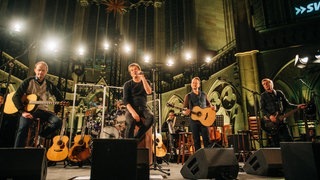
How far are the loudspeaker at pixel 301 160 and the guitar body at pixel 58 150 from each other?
205 inches

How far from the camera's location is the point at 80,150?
596 centimetres

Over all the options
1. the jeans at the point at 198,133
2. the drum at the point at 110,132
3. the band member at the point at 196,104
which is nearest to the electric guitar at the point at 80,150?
the drum at the point at 110,132

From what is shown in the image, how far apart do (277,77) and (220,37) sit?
5.78 m

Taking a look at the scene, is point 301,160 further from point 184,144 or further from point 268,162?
point 184,144

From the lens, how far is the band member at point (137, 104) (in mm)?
3521

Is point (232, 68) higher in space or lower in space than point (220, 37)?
lower

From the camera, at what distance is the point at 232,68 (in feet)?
36.9

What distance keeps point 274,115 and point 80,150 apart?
4.77 metres

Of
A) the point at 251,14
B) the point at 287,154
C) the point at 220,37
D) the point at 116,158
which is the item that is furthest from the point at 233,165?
the point at 220,37

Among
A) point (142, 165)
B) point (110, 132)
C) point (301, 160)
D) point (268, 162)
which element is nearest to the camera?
point (301, 160)

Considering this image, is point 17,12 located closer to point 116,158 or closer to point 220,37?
point 220,37

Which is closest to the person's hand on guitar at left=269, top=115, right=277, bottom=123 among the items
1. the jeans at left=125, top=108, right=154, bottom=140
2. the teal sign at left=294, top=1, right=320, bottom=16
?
the jeans at left=125, top=108, right=154, bottom=140

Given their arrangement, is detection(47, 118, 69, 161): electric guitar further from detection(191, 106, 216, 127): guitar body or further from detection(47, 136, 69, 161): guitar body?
detection(191, 106, 216, 127): guitar body

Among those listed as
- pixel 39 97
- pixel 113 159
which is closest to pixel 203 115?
pixel 113 159
